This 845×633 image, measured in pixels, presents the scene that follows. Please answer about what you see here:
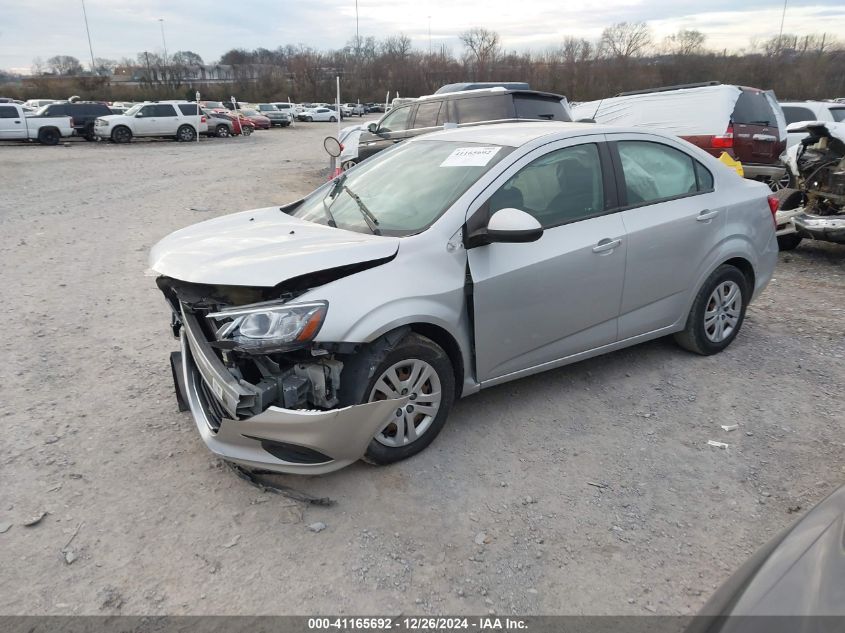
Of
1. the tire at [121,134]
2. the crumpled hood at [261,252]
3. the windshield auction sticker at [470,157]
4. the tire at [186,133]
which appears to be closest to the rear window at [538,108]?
the windshield auction sticker at [470,157]

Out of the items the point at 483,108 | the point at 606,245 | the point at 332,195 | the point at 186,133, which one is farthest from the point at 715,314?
the point at 186,133

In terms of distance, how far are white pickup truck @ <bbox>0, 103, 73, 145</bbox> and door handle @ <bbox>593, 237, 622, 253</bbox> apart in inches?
1068

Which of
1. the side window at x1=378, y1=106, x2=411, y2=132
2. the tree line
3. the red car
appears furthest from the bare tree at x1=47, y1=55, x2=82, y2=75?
the side window at x1=378, y1=106, x2=411, y2=132

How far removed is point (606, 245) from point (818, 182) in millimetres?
5589

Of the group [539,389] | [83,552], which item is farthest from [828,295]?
[83,552]

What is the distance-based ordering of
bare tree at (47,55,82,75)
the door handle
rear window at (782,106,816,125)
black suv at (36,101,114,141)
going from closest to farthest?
the door handle, rear window at (782,106,816,125), black suv at (36,101,114,141), bare tree at (47,55,82,75)

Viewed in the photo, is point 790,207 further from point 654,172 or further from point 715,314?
point 654,172

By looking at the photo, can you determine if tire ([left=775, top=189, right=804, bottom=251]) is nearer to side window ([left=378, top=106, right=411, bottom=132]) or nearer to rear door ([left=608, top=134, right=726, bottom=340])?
rear door ([left=608, top=134, right=726, bottom=340])

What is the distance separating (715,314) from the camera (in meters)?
4.79

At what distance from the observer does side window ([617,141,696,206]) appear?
4.24 m

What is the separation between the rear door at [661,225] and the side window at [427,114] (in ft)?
19.6

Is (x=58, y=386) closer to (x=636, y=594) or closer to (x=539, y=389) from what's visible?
(x=539, y=389)

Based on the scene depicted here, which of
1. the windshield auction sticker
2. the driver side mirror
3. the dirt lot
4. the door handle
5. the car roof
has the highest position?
the car roof

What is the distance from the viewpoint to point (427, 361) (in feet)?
10.9
